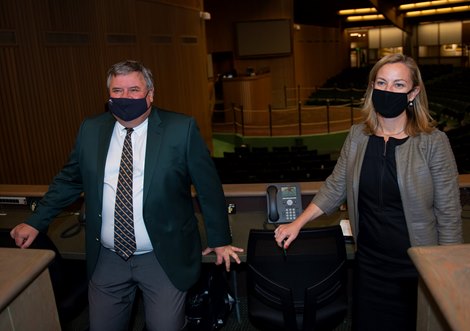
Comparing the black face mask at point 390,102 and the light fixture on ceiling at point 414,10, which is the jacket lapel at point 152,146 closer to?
the black face mask at point 390,102

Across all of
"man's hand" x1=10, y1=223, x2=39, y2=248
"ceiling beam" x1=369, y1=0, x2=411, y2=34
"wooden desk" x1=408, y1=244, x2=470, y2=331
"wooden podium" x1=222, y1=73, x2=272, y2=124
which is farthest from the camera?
"ceiling beam" x1=369, y1=0, x2=411, y2=34

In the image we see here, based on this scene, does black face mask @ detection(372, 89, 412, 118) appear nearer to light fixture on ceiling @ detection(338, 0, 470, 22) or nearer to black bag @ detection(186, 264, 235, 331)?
black bag @ detection(186, 264, 235, 331)

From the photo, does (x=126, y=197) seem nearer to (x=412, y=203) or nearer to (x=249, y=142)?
(x=412, y=203)

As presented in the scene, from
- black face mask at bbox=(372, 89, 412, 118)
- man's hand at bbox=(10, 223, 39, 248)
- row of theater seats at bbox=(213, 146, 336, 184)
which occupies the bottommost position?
row of theater seats at bbox=(213, 146, 336, 184)

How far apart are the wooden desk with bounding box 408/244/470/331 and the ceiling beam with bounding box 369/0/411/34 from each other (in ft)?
58.6

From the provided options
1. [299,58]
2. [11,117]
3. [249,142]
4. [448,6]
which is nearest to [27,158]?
[11,117]

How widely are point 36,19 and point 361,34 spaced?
24.5 m

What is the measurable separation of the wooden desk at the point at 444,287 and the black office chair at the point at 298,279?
89cm

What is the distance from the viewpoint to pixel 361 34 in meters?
27.6

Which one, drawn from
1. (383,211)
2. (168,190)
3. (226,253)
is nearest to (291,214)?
(226,253)

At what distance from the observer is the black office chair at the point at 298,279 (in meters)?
2.16

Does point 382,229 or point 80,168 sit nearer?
point 382,229

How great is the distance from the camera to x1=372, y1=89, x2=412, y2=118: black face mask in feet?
6.36

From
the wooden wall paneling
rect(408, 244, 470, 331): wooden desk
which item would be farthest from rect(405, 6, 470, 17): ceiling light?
rect(408, 244, 470, 331): wooden desk
